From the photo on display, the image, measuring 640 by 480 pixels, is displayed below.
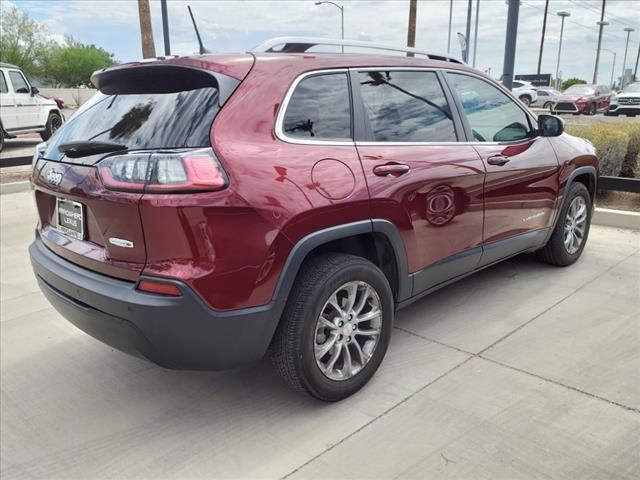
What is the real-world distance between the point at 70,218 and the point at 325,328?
1.39m

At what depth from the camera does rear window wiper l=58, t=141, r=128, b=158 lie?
2.50 metres

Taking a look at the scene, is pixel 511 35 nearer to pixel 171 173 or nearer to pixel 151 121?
pixel 151 121

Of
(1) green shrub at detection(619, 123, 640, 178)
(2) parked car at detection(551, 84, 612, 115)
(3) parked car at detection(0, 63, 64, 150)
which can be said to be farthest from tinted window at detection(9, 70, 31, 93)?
(2) parked car at detection(551, 84, 612, 115)

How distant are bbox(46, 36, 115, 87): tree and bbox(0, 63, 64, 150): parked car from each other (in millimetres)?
35524

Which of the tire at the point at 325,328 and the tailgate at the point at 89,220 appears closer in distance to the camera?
the tailgate at the point at 89,220

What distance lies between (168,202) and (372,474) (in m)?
1.46

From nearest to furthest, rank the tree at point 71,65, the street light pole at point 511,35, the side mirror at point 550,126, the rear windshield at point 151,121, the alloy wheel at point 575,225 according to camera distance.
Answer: the rear windshield at point 151,121, the side mirror at point 550,126, the alloy wheel at point 575,225, the street light pole at point 511,35, the tree at point 71,65

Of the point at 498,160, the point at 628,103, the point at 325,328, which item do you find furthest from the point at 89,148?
the point at 628,103

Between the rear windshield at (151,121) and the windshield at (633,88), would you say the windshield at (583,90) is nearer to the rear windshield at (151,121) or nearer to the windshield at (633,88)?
the windshield at (633,88)

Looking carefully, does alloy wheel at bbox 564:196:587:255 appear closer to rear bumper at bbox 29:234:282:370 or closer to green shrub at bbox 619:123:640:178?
green shrub at bbox 619:123:640:178

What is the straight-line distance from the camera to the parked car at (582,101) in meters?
25.0

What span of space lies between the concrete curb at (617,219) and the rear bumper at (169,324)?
5103 mm

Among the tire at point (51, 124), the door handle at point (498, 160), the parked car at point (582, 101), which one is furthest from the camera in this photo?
the parked car at point (582, 101)

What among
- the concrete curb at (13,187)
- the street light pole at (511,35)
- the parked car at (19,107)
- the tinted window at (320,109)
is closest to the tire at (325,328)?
the tinted window at (320,109)
